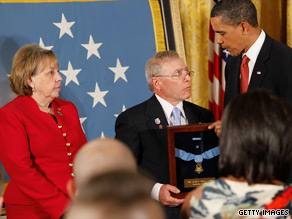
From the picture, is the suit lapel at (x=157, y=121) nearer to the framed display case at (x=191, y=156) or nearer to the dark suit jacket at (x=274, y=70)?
the framed display case at (x=191, y=156)

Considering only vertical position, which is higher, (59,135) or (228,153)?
(228,153)

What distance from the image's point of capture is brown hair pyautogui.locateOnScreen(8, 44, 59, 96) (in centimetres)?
341

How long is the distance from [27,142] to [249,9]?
1826 millimetres

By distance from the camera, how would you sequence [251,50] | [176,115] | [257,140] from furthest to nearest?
[251,50] < [176,115] < [257,140]

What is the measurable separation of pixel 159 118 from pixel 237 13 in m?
0.96

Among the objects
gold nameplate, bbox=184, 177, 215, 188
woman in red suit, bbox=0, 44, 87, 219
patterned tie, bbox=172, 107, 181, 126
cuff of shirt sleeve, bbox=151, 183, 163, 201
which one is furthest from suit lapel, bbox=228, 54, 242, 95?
woman in red suit, bbox=0, 44, 87, 219

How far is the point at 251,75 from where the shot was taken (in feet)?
11.6

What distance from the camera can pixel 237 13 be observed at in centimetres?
361

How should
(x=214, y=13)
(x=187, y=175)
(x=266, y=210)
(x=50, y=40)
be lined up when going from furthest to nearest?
(x=50, y=40)
(x=214, y=13)
(x=187, y=175)
(x=266, y=210)

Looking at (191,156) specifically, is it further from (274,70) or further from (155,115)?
(274,70)

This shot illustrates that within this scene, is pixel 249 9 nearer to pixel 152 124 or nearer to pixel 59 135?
pixel 152 124

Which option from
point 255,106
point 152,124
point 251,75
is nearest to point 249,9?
point 251,75

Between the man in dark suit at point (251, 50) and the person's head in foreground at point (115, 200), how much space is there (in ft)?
7.99

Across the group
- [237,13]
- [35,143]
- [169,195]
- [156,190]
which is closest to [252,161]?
[169,195]
